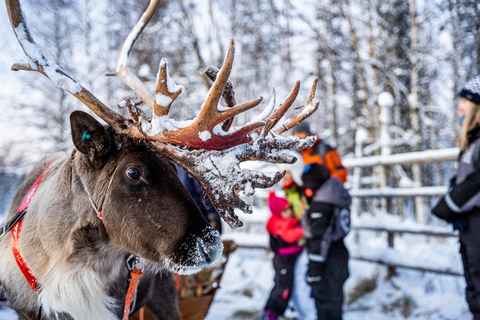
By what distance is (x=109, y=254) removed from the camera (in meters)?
1.51

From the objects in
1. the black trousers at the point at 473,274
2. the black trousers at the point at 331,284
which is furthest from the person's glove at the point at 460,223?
the black trousers at the point at 331,284

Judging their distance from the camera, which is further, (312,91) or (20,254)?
(312,91)

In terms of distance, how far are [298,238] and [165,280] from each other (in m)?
1.80

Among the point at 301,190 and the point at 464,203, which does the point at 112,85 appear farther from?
the point at 464,203

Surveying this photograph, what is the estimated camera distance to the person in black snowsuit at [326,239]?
→ 10.3 feet

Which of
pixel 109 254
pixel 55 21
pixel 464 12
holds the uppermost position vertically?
pixel 55 21

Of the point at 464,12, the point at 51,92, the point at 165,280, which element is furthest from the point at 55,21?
the point at 464,12

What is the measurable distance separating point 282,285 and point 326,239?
0.77 metres

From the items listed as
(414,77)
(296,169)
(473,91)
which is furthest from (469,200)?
(414,77)

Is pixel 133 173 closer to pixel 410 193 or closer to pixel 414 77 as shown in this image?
pixel 410 193

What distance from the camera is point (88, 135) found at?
1394 mm

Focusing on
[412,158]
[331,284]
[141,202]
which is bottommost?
[331,284]

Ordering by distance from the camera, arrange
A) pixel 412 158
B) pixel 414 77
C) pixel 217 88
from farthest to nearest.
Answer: pixel 414 77 < pixel 412 158 < pixel 217 88

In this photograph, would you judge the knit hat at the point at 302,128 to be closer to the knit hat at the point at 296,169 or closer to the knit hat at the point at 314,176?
the knit hat at the point at 296,169
